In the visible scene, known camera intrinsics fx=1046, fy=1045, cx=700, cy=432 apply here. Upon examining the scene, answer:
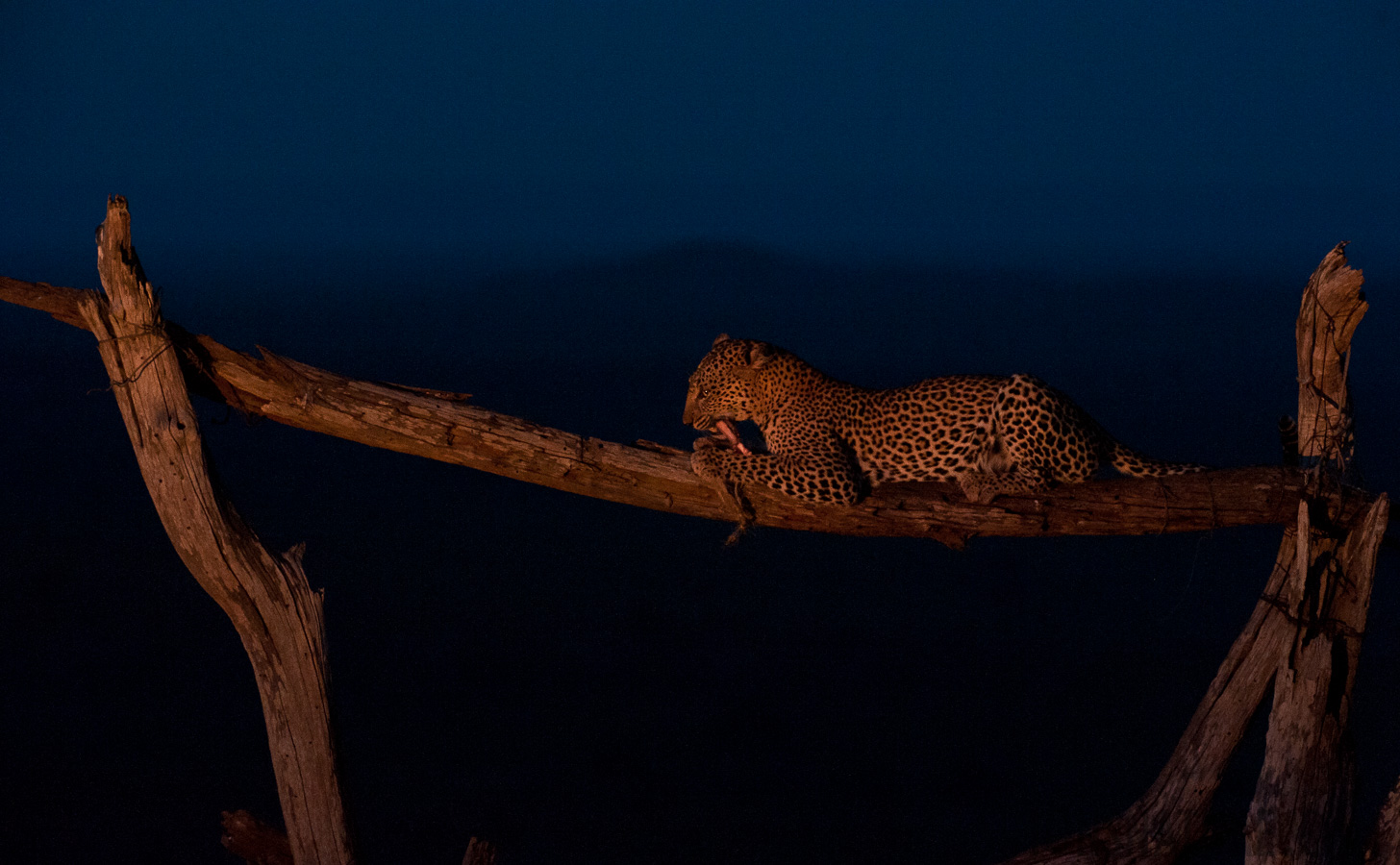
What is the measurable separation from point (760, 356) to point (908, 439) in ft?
3.46

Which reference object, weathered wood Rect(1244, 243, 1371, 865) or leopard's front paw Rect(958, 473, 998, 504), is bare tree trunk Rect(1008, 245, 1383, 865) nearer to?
weathered wood Rect(1244, 243, 1371, 865)

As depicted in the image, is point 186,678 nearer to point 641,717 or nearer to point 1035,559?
point 641,717

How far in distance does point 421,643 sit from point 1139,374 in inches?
898

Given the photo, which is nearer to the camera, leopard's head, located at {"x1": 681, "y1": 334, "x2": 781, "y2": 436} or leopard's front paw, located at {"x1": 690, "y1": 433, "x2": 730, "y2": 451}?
leopard's front paw, located at {"x1": 690, "y1": 433, "x2": 730, "y2": 451}

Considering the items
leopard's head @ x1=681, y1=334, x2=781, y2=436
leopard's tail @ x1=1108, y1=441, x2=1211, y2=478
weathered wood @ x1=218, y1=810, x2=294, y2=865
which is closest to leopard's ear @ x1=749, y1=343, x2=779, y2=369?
leopard's head @ x1=681, y1=334, x2=781, y2=436

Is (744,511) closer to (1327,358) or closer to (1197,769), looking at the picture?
(1197,769)

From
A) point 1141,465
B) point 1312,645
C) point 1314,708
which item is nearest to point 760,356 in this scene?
point 1141,465

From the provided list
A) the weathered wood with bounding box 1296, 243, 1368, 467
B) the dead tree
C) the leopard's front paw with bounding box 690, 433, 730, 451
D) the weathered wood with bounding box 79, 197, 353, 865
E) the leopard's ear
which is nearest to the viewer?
the weathered wood with bounding box 79, 197, 353, 865

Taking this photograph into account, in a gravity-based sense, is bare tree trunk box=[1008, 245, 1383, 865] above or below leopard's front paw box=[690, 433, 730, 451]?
below

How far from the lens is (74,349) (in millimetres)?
29078

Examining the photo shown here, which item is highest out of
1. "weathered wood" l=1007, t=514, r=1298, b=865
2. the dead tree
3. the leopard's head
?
the leopard's head

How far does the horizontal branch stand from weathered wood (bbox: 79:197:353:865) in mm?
216

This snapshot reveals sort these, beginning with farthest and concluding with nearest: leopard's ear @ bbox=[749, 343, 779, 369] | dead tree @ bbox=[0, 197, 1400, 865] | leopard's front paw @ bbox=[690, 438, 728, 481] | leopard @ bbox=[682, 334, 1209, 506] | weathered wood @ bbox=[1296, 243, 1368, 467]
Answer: leopard's ear @ bbox=[749, 343, 779, 369], leopard @ bbox=[682, 334, 1209, 506], leopard's front paw @ bbox=[690, 438, 728, 481], weathered wood @ bbox=[1296, 243, 1368, 467], dead tree @ bbox=[0, 197, 1400, 865]

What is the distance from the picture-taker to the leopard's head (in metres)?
6.19
